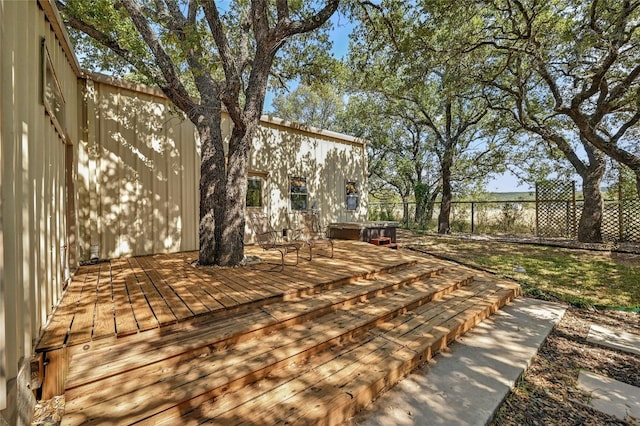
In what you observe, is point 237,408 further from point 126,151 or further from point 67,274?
point 126,151

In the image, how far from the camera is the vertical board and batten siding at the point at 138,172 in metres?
4.82

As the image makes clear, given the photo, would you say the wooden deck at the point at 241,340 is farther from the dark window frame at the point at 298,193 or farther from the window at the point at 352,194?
the window at the point at 352,194

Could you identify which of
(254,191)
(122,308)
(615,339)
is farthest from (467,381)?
(254,191)

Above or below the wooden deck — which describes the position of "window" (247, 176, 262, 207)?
above

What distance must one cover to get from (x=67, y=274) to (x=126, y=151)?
2.57m

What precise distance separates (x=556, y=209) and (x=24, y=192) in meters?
12.3

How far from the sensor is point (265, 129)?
719 centimetres

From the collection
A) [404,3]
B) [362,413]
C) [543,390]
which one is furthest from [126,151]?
[543,390]

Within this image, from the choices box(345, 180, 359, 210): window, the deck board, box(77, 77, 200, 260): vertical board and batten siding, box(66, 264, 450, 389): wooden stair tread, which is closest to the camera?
box(66, 264, 450, 389): wooden stair tread

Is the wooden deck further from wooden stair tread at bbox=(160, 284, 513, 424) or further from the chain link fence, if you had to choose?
the chain link fence

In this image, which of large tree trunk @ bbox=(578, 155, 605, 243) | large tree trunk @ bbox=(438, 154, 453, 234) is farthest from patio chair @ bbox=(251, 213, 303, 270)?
large tree trunk @ bbox=(578, 155, 605, 243)

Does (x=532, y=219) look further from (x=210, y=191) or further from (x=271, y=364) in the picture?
(x=271, y=364)

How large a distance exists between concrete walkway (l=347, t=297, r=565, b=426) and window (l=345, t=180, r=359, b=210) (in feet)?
20.8

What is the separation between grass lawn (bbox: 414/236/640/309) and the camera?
4.10 meters
